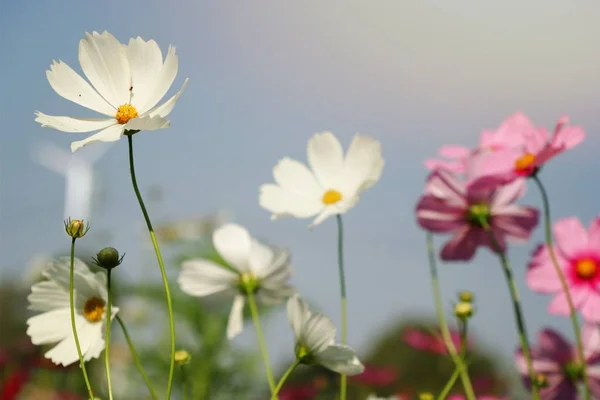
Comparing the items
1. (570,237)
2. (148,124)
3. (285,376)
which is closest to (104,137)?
(148,124)

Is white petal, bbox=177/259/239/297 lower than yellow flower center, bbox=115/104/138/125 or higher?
lower

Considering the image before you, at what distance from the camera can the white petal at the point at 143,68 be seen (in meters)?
0.45

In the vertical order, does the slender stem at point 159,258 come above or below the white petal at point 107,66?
below

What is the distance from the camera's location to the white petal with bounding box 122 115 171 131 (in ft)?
1.24

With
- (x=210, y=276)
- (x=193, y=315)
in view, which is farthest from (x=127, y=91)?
(x=193, y=315)

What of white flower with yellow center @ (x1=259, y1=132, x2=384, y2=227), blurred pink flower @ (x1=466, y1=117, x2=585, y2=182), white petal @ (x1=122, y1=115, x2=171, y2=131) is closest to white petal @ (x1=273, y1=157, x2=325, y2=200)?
white flower with yellow center @ (x1=259, y1=132, x2=384, y2=227)

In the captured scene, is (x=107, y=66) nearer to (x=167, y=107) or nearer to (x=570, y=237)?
(x=167, y=107)

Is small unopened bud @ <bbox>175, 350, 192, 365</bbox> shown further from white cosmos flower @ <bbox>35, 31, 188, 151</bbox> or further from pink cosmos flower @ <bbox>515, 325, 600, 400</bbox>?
pink cosmos flower @ <bbox>515, 325, 600, 400</bbox>

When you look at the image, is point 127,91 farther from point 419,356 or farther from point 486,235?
point 419,356

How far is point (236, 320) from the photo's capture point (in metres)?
0.58

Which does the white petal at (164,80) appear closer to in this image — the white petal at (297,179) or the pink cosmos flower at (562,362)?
the white petal at (297,179)

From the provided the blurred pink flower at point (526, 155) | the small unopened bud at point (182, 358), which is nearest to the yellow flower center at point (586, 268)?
the blurred pink flower at point (526, 155)

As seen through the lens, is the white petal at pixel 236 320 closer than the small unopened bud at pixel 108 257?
No

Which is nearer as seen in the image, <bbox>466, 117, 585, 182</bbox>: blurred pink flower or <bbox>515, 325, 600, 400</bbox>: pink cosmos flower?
<bbox>466, 117, 585, 182</bbox>: blurred pink flower
